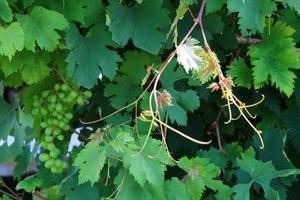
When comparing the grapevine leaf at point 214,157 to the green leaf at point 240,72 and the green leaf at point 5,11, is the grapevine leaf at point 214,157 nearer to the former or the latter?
the green leaf at point 240,72

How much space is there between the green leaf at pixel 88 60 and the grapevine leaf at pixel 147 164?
0.22m

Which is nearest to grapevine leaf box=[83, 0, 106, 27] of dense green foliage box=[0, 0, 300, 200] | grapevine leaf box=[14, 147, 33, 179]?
dense green foliage box=[0, 0, 300, 200]

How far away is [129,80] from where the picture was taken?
1.51m

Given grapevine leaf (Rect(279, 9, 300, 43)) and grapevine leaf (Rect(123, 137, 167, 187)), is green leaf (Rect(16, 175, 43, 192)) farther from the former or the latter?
grapevine leaf (Rect(279, 9, 300, 43))

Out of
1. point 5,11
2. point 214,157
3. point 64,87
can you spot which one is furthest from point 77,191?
point 5,11

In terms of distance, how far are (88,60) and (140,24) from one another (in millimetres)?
139

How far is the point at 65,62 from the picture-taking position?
1.44 m

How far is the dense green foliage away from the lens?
123 centimetres

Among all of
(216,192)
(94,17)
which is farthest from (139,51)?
(216,192)

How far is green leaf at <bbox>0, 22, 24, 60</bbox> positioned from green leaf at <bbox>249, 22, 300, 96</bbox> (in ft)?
1.83

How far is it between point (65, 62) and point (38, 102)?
15 cm

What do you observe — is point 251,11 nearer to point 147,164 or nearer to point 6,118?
point 147,164

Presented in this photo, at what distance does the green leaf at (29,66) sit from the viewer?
137 cm

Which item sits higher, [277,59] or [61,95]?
[277,59]
